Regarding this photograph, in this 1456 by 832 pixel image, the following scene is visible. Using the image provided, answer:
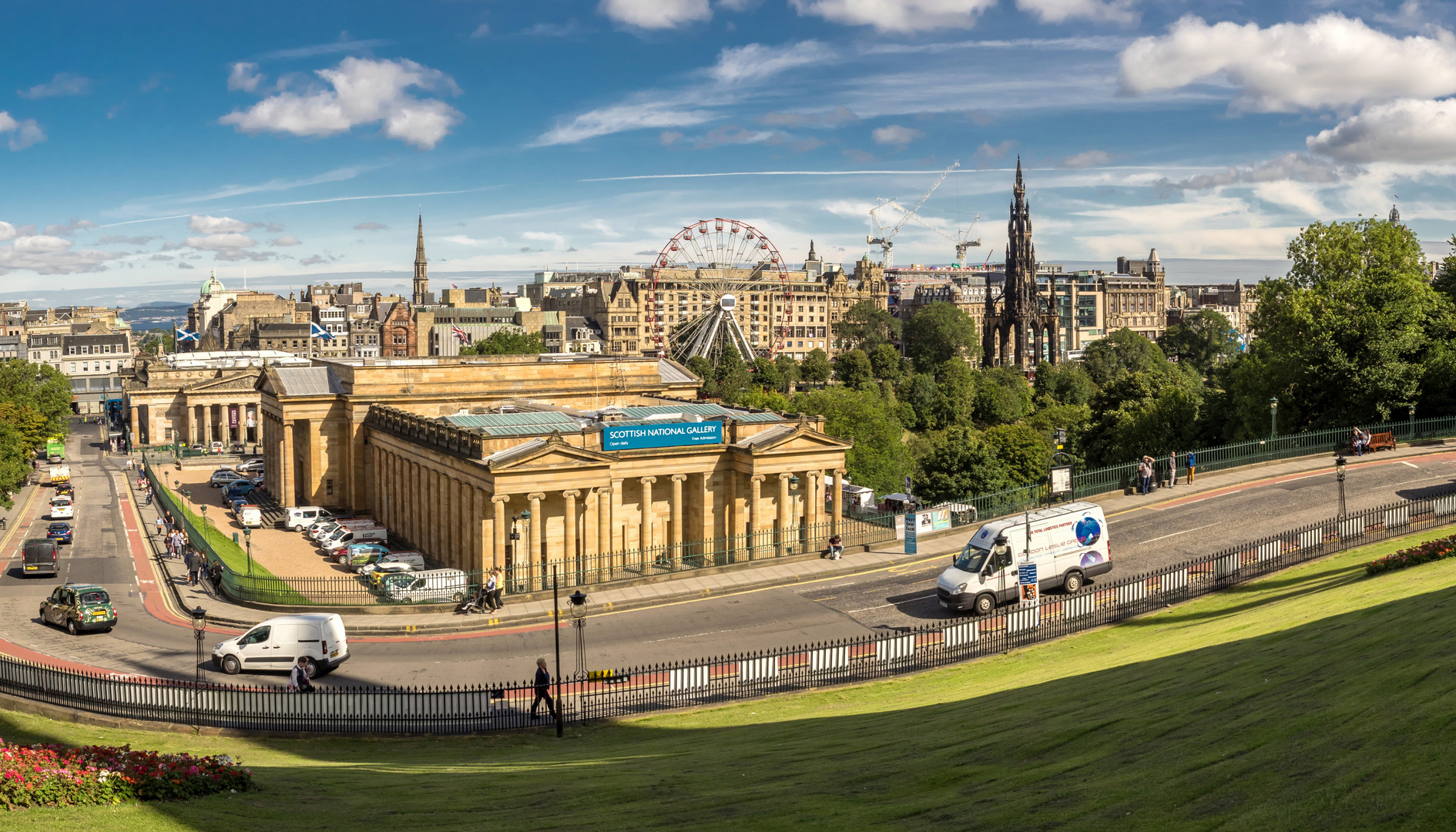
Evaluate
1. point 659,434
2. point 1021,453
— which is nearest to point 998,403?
point 1021,453

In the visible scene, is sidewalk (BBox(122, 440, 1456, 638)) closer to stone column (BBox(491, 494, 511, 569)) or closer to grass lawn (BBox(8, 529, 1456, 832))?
stone column (BBox(491, 494, 511, 569))

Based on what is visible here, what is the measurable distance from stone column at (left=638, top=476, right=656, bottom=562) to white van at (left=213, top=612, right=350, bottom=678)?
767 inches

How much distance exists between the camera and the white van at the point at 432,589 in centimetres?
4650

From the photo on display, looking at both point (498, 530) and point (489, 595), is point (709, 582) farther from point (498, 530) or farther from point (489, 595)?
point (498, 530)

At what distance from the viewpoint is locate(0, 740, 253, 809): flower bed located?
58.3ft

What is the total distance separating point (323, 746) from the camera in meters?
27.4

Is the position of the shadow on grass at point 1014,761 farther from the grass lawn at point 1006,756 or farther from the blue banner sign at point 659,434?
the blue banner sign at point 659,434

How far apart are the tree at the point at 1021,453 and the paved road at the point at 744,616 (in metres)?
40.7

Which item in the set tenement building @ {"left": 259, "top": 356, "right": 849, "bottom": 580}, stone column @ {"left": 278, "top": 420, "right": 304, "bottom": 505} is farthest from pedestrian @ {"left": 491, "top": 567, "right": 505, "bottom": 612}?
stone column @ {"left": 278, "top": 420, "right": 304, "bottom": 505}

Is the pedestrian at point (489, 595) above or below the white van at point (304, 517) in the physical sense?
above

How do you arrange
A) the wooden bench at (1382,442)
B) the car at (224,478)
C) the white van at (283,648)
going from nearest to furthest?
the white van at (283,648)
the wooden bench at (1382,442)
the car at (224,478)

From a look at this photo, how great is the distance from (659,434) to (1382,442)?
3970cm

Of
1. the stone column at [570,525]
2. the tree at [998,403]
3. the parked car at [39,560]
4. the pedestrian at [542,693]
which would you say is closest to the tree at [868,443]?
the tree at [998,403]

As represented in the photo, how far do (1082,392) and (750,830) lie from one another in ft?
576
